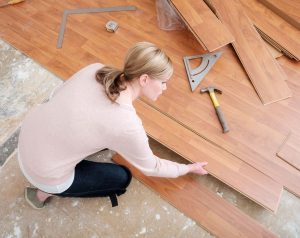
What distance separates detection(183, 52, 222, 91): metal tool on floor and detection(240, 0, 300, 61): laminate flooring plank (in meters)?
0.49

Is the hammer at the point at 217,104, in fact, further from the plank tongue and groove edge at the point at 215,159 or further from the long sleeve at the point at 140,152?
the long sleeve at the point at 140,152

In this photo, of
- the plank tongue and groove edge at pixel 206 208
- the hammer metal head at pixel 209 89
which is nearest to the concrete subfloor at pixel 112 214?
the plank tongue and groove edge at pixel 206 208

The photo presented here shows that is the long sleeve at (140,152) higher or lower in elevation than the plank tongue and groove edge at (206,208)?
higher

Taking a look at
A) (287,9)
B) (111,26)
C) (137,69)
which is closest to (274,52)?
(287,9)

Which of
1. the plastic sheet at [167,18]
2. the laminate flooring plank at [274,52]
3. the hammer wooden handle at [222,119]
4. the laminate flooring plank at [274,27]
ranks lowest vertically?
the hammer wooden handle at [222,119]

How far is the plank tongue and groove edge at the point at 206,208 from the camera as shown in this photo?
6.62ft

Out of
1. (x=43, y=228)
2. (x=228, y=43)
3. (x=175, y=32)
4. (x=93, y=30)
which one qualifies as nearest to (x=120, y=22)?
(x=93, y=30)

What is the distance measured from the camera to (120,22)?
277cm

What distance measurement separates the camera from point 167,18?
109 inches

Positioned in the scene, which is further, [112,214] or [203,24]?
[203,24]

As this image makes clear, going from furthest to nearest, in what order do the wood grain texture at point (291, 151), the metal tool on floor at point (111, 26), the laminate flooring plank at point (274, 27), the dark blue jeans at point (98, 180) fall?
the metal tool on floor at point (111, 26) < the laminate flooring plank at point (274, 27) < the wood grain texture at point (291, 151) < the dark blue jeans at point (98, 180)

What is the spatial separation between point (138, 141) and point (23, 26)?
1.97 m

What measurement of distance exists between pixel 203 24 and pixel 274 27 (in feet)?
2.09

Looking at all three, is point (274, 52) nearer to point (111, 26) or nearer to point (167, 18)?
point (167, 18)
